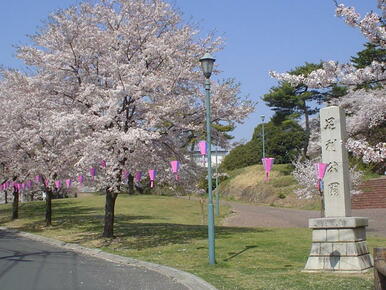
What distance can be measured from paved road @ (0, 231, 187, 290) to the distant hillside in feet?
94.5

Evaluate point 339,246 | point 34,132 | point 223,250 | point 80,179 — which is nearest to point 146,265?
point 223,250

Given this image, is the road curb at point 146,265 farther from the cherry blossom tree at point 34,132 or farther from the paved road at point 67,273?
the cherry blossom tree at point 34,132

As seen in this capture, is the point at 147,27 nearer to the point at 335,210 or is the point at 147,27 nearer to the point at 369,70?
the point at 335,210

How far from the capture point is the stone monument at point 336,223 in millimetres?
11102

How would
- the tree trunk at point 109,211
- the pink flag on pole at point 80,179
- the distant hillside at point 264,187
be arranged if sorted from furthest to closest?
the distant hillside at point 264,187
the pink flag on pole at point 80,179
the tree trunk at point 109,211

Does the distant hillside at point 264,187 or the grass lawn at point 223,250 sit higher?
the distant hillside at point 264,187

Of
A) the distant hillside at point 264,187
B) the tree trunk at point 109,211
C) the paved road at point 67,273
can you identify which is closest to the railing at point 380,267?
the paved road at point 67,273

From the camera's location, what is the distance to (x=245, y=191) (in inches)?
2078

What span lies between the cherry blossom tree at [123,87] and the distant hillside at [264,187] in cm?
2452

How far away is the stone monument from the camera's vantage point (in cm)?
1110

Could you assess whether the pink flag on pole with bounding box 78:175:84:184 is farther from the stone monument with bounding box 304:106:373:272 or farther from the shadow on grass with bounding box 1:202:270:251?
the stone monument with bounding box 304:106:373:272

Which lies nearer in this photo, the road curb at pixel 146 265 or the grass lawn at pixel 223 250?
the grass lawn at pixel 223 250

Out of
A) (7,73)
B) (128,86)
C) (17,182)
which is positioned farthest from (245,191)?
(128,86)

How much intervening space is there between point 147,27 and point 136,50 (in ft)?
3.07
